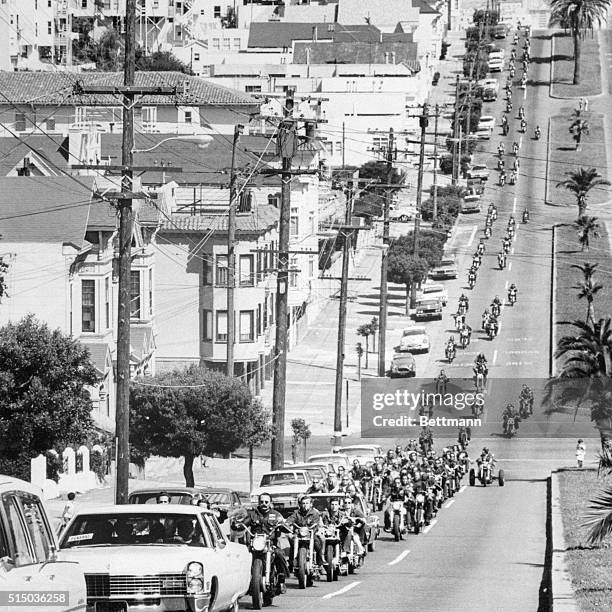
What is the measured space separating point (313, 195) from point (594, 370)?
1471 inches

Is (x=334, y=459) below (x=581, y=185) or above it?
below

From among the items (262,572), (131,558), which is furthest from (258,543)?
(131,558)

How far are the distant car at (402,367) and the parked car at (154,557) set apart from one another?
75.6 meters

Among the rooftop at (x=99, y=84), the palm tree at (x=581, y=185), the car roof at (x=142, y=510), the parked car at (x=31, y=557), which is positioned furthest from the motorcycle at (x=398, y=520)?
the palm tree at (x=581, y=185)

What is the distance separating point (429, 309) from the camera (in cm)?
11806

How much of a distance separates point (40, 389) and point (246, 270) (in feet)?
131

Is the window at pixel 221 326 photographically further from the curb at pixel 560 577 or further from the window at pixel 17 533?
the window at pixel 17 533

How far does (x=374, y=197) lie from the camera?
161875mm

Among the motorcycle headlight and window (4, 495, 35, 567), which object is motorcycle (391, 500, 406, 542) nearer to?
the motorcycle headlight

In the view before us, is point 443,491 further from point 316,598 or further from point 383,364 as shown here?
point 383,364

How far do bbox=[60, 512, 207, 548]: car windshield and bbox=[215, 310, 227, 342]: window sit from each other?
215 feet

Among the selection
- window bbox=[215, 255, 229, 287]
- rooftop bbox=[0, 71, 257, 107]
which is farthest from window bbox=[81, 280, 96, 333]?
rooftop bbox=[0, 71, 257, 107]

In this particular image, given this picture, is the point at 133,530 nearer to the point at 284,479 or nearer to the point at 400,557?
the point at 400,557

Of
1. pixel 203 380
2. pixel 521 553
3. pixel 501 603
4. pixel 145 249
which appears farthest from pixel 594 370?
pixel 501 603
